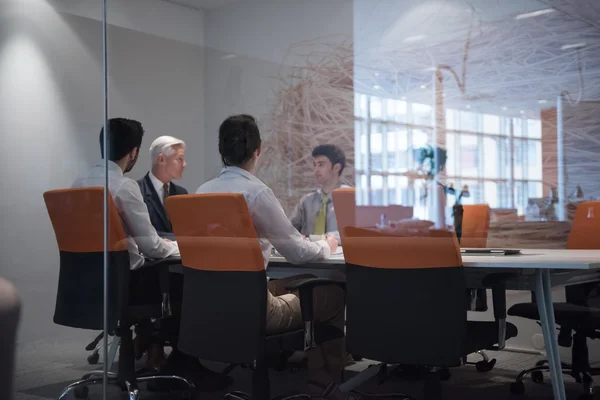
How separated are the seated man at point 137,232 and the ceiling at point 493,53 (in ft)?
4.64

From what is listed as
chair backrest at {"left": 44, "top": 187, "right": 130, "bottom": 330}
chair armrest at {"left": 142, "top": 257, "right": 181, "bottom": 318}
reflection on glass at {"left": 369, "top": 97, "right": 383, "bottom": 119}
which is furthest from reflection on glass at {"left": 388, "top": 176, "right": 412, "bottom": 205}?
chair backrest at {"left": 44, "top": 187, "right": 130, "bottom": 330}

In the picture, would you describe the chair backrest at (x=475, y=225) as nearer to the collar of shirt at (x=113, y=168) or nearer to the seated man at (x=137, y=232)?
the seated man at (x=137, y=232)

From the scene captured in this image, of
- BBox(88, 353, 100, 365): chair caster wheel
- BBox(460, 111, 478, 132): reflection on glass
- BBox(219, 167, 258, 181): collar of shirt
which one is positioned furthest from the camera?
BBox(88, 353, 100, 365): chair caster wheel

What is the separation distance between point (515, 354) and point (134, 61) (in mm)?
2496

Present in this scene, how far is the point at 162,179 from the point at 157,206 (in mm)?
150

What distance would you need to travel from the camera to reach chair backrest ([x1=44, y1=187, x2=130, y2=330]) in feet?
12.6

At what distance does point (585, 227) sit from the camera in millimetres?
2312

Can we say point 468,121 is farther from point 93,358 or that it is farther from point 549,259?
point 93,358

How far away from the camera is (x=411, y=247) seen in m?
2.80

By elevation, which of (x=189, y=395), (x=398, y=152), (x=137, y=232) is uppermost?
(x=398, y=152)

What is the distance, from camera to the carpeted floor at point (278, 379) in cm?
255

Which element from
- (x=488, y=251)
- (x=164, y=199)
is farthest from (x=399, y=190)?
(x=164, y=199)

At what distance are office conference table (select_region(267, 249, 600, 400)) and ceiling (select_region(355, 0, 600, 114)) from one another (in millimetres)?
510

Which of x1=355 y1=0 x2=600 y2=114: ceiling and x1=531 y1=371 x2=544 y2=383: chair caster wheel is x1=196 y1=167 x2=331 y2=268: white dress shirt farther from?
x1=531 y1=371 x2=544 y2=383: chair caster wheel
